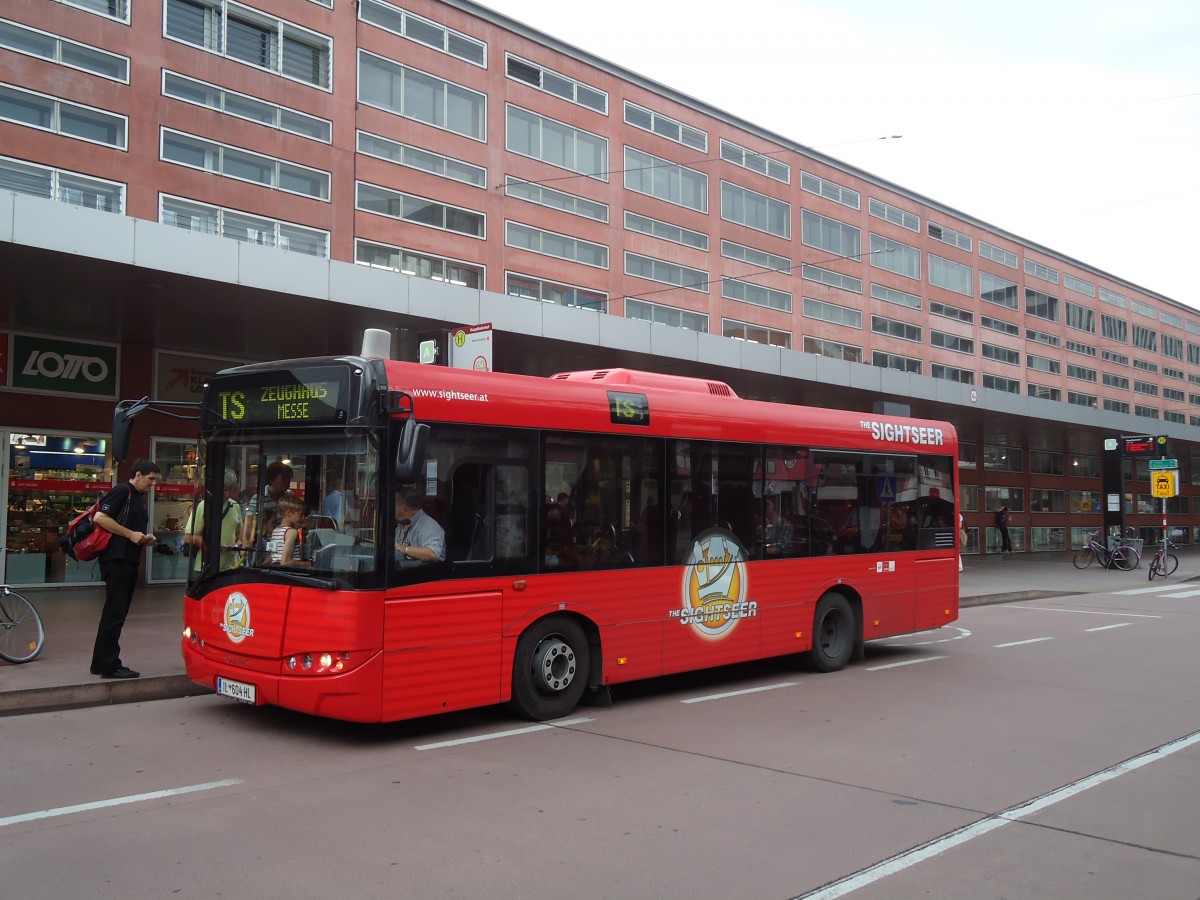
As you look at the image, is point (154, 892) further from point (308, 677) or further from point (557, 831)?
point (308, 677)

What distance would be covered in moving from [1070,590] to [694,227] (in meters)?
15.7

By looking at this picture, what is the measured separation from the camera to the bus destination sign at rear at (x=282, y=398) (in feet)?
24.2

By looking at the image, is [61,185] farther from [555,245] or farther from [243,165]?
[555,245]

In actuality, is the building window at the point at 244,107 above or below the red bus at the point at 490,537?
above

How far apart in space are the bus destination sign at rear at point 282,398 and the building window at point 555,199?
63.1ft

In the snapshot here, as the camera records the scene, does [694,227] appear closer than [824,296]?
Yes

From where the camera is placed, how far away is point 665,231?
101 ft

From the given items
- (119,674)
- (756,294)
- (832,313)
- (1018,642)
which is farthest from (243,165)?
(832,313)

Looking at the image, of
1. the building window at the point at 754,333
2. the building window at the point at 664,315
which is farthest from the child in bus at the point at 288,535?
the building window at the point at 754,333

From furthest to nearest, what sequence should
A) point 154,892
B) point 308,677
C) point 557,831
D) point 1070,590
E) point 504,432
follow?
point 1070,590 → point 504,432 → point 308,677 → point 557,831 → point 154,892

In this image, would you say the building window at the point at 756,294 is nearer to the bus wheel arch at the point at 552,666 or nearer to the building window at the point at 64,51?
the building window at the point at 64,51

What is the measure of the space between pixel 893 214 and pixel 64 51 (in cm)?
3131

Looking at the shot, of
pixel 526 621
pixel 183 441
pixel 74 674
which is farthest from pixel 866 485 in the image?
pixel 183 441

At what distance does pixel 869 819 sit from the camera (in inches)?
225
